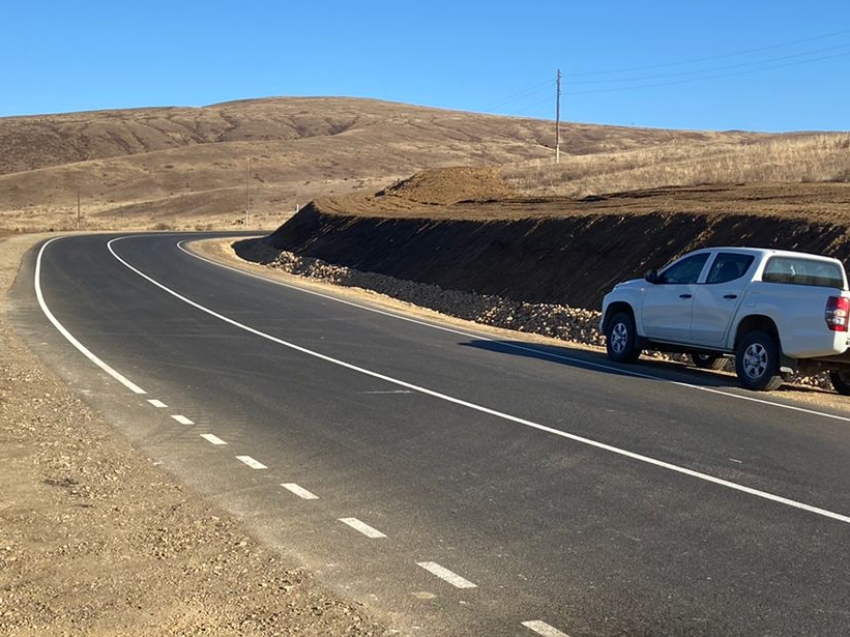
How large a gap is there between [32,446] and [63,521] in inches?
104

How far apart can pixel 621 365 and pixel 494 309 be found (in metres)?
10.2

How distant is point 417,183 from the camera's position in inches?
2271

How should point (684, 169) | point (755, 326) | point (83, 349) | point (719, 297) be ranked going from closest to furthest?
1. point (755, 326)
2. point (719, 297)
3. point (83, 349)
4. point (684, 169)

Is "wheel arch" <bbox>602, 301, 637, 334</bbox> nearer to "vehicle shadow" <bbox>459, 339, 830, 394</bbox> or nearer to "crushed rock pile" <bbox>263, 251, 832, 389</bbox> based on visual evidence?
"vehicle shadow" <bbox>459, 339, 830, 394</bbox>

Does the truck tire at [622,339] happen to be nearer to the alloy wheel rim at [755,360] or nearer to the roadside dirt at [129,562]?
the alloy wheel rim at [755,360]

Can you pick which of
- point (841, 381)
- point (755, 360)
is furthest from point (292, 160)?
point (755, 360)

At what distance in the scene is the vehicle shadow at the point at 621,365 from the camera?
15.8m

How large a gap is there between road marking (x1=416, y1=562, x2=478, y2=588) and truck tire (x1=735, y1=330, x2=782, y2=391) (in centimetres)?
933

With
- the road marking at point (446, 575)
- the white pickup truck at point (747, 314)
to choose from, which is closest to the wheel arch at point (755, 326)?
the white pickup truck at point (747, 314)

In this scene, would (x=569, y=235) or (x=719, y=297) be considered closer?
(x=719, y=297)

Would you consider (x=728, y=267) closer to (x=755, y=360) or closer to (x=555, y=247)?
(x=755, y=360)

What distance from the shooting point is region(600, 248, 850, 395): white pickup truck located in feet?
46.7

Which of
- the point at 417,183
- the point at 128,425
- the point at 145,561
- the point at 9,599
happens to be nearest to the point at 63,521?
the point at 145,561

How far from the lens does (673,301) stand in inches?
654
